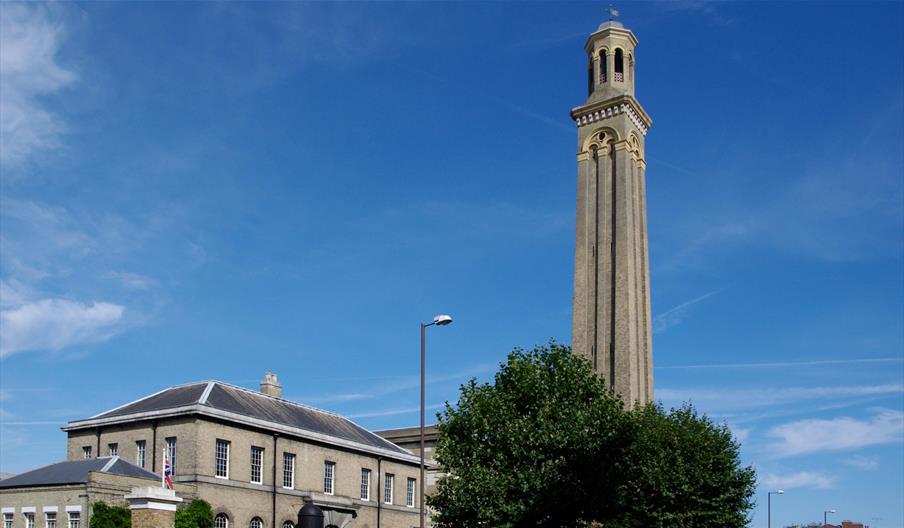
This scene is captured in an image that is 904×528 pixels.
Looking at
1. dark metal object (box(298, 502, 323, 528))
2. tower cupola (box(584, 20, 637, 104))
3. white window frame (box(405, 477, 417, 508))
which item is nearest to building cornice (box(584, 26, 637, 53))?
tower cupola (box(584, 20, 637, 104))

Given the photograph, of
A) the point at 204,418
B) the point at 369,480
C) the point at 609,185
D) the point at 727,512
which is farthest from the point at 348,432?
the point at 609,185

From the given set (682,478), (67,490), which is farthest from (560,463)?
(67,490)

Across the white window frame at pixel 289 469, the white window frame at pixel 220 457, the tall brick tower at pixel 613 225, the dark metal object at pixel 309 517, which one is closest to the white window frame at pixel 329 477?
the white window frame at pixel 289 469

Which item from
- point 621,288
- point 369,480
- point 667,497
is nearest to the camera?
point 667,497

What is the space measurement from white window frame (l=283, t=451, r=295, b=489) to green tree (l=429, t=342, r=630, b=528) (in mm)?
11514

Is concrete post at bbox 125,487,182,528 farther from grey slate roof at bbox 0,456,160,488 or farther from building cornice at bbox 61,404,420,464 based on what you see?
building cornice at bbox 61,404,420,464

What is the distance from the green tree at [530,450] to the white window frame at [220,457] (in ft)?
36.8

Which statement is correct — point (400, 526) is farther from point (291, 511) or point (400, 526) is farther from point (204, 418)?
point (204, 418)

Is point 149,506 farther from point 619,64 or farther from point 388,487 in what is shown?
point 619,64

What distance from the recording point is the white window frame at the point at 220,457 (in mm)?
43062

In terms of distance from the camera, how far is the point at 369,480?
5356 centimetres

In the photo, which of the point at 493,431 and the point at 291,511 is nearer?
the point at 493,431

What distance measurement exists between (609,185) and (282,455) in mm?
40791

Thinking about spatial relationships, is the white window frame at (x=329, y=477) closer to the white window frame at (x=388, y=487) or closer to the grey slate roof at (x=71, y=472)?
the white window frame at (x=388, y=487)
